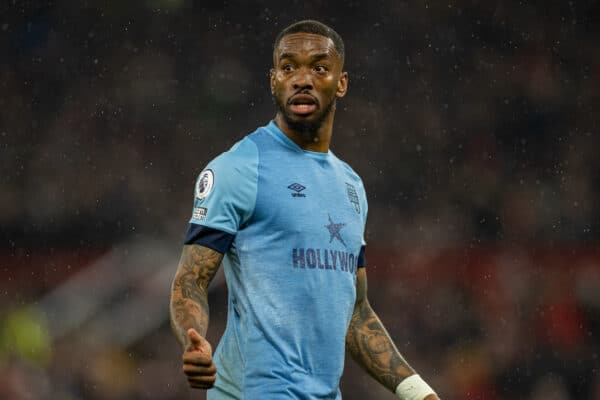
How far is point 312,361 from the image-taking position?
3.38m

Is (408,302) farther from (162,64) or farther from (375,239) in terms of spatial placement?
(162,64)

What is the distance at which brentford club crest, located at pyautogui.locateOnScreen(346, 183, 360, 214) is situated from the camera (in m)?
3.71

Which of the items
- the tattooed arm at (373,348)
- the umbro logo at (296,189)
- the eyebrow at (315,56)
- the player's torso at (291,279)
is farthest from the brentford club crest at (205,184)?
the tattooed arm at (373,348)

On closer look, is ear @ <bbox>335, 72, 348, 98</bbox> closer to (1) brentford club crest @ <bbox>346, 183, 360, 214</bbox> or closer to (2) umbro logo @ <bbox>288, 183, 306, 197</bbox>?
(1) brentford club crest @ <bbox>346, 183, 360, 214</bbox>

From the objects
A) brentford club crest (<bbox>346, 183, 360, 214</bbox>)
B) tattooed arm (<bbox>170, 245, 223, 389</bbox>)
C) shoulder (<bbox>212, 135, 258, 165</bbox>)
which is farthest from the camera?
brentford club crest (<bbox>346, 183, 360, 214</bbox>)

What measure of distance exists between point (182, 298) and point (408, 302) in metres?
6.39

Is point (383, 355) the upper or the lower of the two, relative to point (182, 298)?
lower

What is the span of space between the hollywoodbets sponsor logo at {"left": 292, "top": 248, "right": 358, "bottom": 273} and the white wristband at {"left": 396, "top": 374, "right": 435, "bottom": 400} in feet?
1.55

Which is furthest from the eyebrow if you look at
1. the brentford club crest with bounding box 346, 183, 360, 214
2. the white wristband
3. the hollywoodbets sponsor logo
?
the white wristband

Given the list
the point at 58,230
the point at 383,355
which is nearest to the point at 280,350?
the point at 383,355

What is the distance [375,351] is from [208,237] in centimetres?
84

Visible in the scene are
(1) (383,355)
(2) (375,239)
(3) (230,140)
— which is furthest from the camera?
(3) (230,140)

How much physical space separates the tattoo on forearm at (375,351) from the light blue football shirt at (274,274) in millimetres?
294

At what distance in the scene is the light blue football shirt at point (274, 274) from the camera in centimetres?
333
